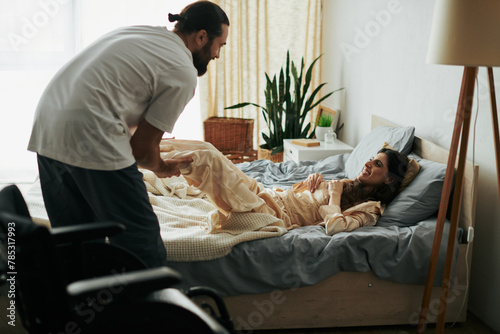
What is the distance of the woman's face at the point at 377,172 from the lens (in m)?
2.54

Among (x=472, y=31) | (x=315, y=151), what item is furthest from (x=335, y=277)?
(x=315, y=151)

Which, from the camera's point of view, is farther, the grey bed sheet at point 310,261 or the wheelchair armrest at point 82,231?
the grey bed sheet at point 310,261

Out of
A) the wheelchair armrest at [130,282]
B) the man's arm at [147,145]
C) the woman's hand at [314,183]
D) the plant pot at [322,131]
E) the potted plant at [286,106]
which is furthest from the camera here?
the potted plant at [286,106]

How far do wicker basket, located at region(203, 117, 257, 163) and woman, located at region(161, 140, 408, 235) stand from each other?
6.33ft

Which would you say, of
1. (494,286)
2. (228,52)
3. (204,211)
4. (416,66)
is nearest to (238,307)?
(204,211)

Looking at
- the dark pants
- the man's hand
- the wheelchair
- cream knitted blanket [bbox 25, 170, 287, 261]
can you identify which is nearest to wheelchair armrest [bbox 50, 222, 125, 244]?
the wheelchair

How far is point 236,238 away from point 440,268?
878 mm

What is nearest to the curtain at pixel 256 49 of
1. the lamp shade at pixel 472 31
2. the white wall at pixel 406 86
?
the white wall at pixel 406 86

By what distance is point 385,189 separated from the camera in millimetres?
2535

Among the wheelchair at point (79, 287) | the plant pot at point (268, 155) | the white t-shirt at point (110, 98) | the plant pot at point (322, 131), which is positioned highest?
the white t-shirt at point (110, 98)

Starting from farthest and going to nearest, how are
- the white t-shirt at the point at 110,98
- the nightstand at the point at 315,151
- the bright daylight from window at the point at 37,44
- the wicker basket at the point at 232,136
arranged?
the bright daylight from window at the point at 37,44, the wicker basket at the point at 232,136, the nightstand at the point at 315,151, the white t-shirt at the point at 110,98

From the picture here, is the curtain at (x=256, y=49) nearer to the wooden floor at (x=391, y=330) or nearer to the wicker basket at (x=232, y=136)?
the wicker basket at (x=232, y=136)

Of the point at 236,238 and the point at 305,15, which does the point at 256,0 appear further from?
the point at 236,238

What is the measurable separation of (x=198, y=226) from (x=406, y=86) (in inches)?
65.5
